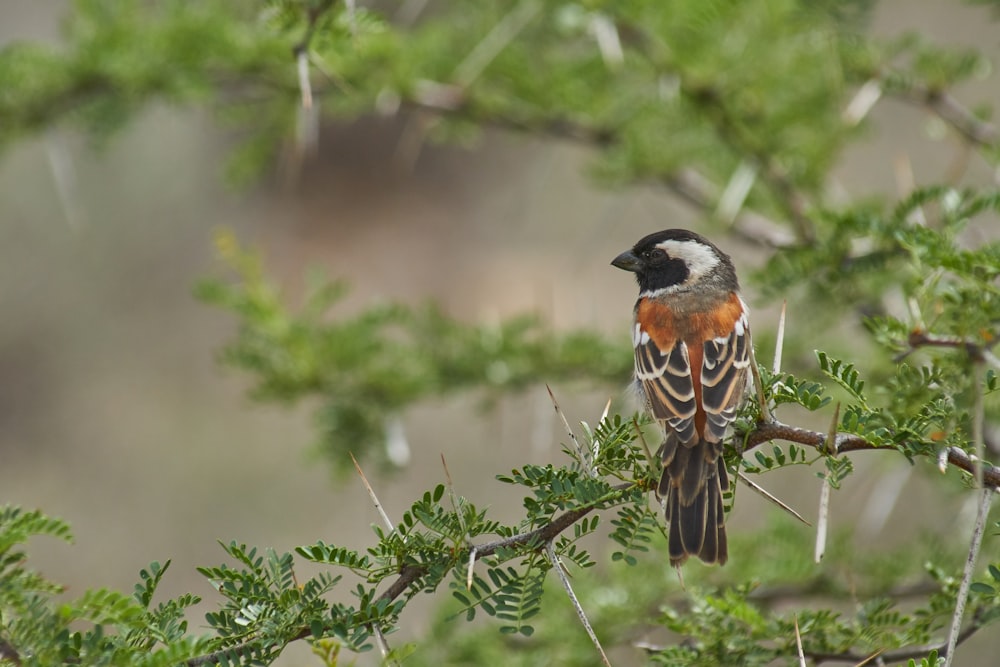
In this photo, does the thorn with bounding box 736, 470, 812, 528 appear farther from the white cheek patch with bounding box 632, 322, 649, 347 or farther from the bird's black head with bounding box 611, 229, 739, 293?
the bird's black head with bounding box 611, 229, 739, 293

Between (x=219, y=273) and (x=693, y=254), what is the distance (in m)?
6.44

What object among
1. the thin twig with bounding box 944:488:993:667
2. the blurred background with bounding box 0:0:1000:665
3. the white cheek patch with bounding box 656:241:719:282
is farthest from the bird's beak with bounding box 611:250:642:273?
the blurred background with bounding box 0:0:1000:665

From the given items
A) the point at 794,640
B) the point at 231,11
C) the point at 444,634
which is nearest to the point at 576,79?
the point at 231,11

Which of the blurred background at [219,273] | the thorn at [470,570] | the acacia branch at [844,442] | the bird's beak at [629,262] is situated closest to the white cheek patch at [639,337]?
the bird's beak at [629,262]

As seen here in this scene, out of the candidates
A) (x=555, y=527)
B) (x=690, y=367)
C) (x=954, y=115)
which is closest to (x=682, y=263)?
(x=690, y=367)

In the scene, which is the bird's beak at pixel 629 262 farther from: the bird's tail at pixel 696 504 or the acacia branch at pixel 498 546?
the acacia branch at pixel 498 546

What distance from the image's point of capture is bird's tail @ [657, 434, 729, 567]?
2941mm

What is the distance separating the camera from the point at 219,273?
10062 mm

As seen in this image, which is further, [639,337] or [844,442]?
[639,337]

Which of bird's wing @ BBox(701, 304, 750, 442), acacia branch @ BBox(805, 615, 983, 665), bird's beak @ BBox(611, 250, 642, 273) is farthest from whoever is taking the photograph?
bird's beak @ BBox(611, 250, 642, 273)

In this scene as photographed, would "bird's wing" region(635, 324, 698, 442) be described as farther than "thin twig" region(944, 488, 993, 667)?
Yes

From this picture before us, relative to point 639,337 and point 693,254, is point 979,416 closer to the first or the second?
point 639,337

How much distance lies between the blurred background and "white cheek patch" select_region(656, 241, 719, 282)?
3905 mm

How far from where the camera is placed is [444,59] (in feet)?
16.7
